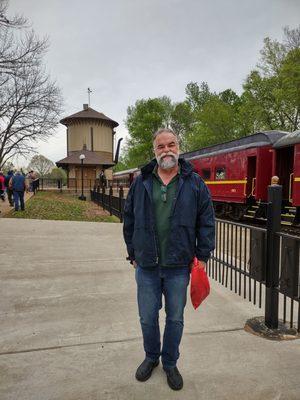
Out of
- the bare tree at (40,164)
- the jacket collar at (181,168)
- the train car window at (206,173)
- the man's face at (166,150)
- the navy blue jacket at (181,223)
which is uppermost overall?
the bare tree at (40,164)

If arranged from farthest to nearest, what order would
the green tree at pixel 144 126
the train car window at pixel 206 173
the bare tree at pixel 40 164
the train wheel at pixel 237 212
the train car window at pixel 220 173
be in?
the bare tree at pixel 40 164 → the green tree at pixel 144 126 → the train car window at pixel 206 173 → the train car window at pixel 220 173 → the train wheel at pixel 237 212

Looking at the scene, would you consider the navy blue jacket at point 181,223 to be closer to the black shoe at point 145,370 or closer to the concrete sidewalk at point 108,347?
the black shoe at point 145,370

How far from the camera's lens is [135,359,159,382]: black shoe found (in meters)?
2.65

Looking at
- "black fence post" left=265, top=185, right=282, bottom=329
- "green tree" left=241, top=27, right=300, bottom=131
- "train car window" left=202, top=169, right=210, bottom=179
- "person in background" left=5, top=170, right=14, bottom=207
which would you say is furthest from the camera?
"green tree" left=241, top=27, right=300, bottom=131

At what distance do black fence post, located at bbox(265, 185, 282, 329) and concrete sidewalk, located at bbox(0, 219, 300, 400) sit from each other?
13.8 inches

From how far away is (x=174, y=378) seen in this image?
2.59 metres

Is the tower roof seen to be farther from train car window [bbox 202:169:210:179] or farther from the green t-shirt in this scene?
the green t-shirt

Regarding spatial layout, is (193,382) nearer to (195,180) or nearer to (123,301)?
(195,180)

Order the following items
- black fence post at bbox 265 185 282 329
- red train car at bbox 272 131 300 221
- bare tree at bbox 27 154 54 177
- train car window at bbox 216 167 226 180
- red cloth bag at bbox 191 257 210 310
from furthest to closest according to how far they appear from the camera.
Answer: bare tree at bbox 27 154 54 177, train car window at bbox 216 167 226 180, red train car at bbox 272 131 300 221, black fence post at bbox 265 185 282 329, red cloth bag at bbox 191 257 210 310

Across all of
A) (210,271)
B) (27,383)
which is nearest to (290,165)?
(210,271)

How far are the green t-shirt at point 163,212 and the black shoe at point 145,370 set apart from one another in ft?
2.83

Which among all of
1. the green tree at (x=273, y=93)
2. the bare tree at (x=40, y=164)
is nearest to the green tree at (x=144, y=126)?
the green tree at (x=273, y=93)

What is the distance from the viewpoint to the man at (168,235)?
2586 mm

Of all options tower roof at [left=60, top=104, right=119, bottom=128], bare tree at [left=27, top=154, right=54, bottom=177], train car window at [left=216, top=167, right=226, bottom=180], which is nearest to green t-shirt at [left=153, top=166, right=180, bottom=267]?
train car window at [left=216, top=167, right=226, bottom=180]
